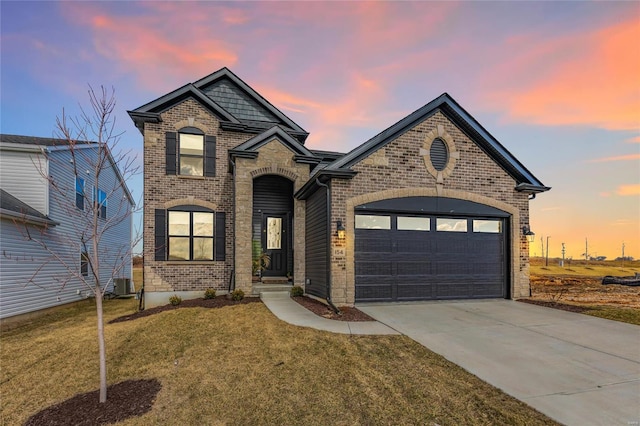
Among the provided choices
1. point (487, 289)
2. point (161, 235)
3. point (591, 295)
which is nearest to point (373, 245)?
point (487, 289)

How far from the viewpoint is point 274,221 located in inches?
574

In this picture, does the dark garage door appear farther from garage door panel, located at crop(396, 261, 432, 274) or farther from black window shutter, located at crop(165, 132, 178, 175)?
black window shutter, located at crop(165, 132, 178, 175)

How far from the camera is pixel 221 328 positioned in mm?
8164

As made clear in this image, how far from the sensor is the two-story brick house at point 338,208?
10.7m

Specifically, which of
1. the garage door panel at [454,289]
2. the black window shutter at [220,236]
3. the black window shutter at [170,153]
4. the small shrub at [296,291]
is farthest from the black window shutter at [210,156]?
the garage door panel at [454,289]

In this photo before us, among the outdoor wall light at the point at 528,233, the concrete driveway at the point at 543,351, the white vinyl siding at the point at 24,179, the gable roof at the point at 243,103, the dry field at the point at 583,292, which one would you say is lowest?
the dry field at the point at 583,292

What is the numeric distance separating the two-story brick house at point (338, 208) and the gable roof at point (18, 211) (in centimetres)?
406

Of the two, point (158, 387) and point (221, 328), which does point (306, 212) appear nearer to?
point (221, 328)

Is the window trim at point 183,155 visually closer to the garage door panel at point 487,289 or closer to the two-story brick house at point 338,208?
the two-story brick house at point 338,208

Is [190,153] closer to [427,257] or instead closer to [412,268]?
[412,268]

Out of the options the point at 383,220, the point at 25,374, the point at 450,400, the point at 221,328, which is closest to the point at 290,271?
the point at 383,220

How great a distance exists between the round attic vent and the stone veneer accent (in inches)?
10.1

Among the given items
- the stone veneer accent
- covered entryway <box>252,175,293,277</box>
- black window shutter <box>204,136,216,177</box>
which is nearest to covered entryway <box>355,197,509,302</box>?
the stone veneer accent

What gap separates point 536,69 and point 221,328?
46.9 ft
